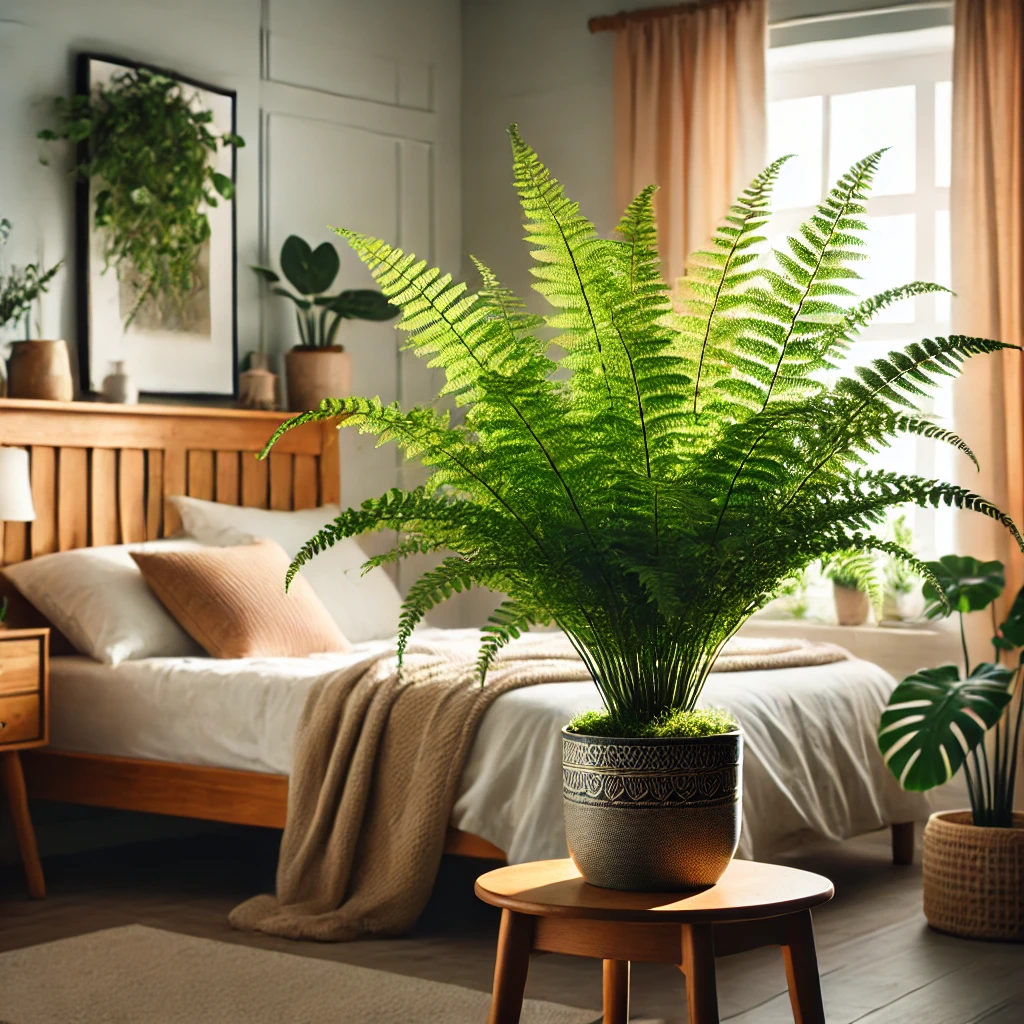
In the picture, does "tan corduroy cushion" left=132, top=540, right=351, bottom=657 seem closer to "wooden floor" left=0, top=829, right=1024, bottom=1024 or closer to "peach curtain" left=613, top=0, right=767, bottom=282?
"wooden floor" left=0, top=829, right=1024, bottom=1024

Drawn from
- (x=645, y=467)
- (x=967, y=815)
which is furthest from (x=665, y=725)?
(x=967, y=815)

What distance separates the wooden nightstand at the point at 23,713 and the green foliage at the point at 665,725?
2.53m

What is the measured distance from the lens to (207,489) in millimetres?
5023

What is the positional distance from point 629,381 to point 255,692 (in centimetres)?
237

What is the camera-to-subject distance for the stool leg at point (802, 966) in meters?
1.75

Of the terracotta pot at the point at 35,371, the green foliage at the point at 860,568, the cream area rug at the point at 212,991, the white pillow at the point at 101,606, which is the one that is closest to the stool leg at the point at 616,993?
the green foliage at the point at 860,568

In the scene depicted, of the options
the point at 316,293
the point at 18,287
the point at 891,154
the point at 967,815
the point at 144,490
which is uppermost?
the point at 891,154

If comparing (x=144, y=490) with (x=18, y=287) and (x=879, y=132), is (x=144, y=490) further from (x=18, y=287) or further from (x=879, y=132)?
(x=879, y=132)

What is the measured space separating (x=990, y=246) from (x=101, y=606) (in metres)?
2.97

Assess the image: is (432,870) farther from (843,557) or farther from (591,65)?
(591,65)

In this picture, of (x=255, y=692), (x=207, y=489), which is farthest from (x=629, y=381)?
(x=207, y=489)

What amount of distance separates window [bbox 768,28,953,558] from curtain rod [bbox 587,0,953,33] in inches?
3.2

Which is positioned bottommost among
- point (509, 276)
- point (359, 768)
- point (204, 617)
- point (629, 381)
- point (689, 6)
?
point (359, 768)

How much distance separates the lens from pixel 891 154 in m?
5.50
